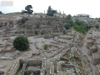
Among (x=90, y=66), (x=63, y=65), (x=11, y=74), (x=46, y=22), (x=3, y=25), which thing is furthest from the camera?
(x=46, y=22)

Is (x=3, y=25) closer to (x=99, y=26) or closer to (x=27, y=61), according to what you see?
(x=27, y=61)

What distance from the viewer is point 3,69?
10.2 meters

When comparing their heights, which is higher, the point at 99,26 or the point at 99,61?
the point at 99,26

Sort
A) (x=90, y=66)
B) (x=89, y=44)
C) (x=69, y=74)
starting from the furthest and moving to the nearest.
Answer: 1. (x=89, y=44)
2. (x=90, y=66)
3. (x=69, y=74)

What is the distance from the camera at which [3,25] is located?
112 ft

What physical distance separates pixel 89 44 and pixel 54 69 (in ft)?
35.3

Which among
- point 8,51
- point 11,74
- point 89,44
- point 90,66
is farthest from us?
point 89,44

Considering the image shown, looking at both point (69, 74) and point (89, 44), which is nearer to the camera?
point (69, 74)

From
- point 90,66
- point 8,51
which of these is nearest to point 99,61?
point 90,66

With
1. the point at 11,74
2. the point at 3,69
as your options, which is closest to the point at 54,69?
the point at 11,74

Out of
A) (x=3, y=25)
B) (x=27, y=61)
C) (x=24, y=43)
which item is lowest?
(x=27, y=61)

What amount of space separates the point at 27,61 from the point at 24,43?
5.30m

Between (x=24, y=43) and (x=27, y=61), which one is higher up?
(x=24, y=43)

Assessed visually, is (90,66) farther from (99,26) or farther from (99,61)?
(99,26)
